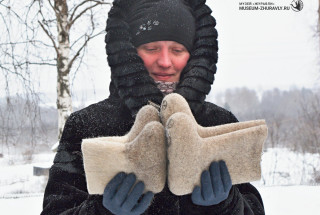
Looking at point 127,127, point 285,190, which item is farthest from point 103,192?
point 285,190

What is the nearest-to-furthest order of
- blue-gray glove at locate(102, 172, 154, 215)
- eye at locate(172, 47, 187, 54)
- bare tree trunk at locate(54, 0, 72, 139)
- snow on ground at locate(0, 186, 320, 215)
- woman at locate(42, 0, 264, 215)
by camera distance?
blue-gray glove at locate(102, 172, 154, 215), woman at locate(42, 0, 264, 215), eye at locate(172, 47, 187, 54), snow on ground at locate(0, 186, 320, 215), bare tree trunk at locate(54, 0, 72, 139)

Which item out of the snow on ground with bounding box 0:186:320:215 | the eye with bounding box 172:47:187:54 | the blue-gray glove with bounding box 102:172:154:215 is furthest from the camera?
the snow on ground with bounding box 0:186:320:215

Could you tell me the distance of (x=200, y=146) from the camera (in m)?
0.84

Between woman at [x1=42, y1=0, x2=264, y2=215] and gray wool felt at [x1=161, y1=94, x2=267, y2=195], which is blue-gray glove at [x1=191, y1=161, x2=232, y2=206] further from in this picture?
woman at [x1=42, y1=0, x2=264, y2=215]

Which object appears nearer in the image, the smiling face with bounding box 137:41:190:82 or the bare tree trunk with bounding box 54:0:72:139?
the smiling face with bounding box 137:41:190:82

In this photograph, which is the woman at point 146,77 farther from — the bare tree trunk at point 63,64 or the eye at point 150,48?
the bare tree trunk at point 63,64

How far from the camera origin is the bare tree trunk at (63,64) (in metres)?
4.55

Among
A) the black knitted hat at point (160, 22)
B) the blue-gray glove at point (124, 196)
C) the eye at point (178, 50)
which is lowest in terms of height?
the blue-gray glove at point (124, 196)

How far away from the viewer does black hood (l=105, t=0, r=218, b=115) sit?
111cm

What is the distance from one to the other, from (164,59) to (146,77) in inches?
4.0

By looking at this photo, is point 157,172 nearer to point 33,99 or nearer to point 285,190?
point 33,99

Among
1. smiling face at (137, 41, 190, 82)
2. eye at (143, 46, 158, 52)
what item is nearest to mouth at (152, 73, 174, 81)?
smiling face at (137, 41, 190, 82)

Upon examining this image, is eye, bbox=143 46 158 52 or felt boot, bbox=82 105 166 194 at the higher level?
eye, bbox=143 46 158 52

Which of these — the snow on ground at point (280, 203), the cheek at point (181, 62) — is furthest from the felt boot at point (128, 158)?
the snow on ground at point (280, 203)
